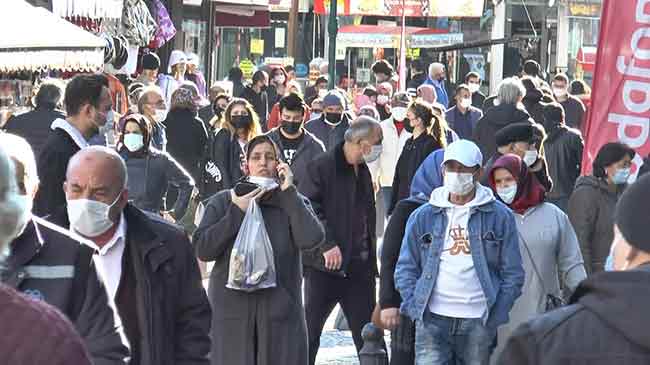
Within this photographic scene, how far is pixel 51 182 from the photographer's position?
818 centimetres

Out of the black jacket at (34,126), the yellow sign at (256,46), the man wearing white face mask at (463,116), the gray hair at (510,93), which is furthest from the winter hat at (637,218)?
the yellow sign at (256,46)

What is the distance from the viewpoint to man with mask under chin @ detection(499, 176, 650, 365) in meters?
3.46

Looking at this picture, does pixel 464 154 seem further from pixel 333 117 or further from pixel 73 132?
pixel 333 117

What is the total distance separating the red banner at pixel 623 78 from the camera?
30.2 feet

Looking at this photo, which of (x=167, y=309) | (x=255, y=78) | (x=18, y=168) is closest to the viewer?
(x=18, y=168)

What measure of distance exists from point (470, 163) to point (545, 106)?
6412 millimetres

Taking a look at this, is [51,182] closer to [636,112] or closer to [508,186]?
[508,186]

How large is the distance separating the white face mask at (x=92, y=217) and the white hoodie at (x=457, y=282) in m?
2.73

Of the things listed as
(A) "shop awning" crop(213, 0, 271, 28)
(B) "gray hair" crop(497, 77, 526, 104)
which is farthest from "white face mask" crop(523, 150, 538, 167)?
(A) "shop awning" crop(213, 0, 271, 28)

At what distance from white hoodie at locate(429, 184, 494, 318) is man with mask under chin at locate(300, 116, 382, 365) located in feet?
6.78

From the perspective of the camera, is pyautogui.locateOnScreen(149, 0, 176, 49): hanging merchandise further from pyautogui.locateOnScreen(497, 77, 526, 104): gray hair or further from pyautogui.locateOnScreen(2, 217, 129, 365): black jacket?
pyautogui.locateOnScreen(2, 217, 129, 365): black jacket

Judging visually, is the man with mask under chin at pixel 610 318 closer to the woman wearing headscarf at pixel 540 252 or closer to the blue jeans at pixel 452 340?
the blue jeans at pixel 452 340

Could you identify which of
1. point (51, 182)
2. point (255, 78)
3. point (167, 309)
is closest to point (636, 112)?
point (51, 182)

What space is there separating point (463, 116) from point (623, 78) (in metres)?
9.74
